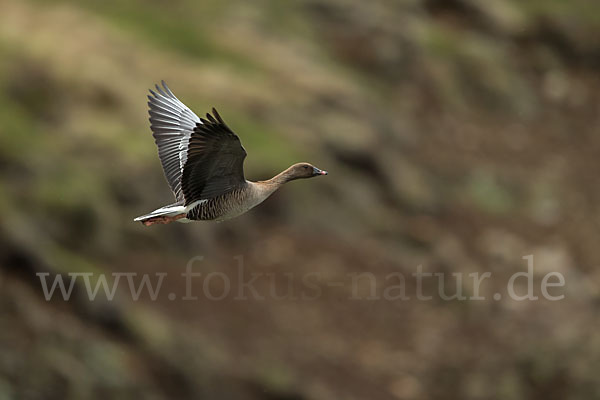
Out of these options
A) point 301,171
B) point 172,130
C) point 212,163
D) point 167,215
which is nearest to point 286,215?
point 172,130

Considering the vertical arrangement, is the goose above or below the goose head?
below

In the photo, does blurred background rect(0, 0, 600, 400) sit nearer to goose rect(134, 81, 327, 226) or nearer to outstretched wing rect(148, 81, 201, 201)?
outstretched wing rect(148, 81, 201, 201)

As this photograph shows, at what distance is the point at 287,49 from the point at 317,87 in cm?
352

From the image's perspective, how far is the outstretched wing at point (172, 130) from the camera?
52.6 ft

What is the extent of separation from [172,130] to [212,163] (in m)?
2.07

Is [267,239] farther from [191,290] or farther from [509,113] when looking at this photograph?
[509,113]

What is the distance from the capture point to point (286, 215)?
36062 mm

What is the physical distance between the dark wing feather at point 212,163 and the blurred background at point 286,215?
1071cm

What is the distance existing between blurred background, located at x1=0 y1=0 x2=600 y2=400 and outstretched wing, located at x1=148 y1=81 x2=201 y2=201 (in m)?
9.31

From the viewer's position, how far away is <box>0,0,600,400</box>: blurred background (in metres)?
26.8

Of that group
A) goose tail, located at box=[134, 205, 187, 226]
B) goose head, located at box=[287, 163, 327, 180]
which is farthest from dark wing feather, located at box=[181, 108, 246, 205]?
goose head, located at box=[287, 163, 327, 180]

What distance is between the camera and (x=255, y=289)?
3250 centimetres

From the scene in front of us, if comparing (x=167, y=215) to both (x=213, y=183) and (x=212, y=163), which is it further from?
(x=212, y=163)

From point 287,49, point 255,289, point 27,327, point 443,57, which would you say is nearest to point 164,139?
point 27,327
